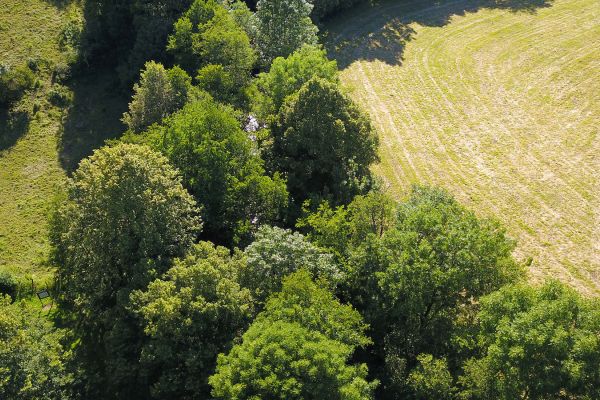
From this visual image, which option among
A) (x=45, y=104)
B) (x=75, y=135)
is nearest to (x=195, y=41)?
(x=75, y=135)

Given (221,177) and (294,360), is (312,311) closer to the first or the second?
(294,360)

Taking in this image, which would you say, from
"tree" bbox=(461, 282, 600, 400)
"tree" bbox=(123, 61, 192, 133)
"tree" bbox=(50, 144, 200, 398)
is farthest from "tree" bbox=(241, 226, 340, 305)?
"tree" bbox=(123, 61, 192, 133)

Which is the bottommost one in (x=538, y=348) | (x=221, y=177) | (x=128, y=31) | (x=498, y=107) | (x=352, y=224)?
(x=538, y=348)

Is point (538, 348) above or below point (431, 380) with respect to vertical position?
above

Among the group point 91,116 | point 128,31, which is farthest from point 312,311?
point 128,31

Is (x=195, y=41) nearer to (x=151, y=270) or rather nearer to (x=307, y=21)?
(x=307, y=21)
